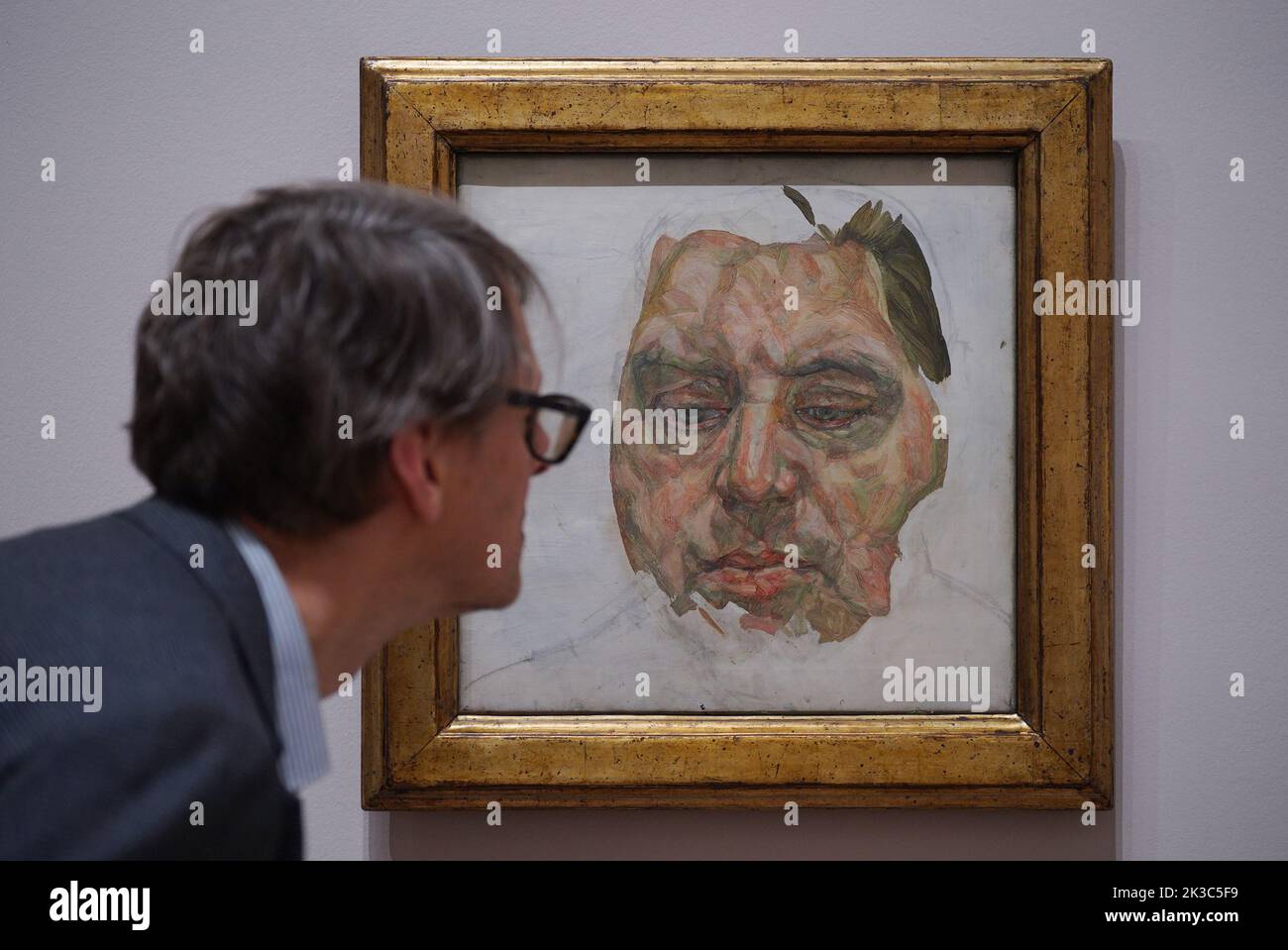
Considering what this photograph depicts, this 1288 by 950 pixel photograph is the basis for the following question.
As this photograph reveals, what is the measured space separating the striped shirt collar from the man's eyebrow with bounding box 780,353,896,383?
A: 23.7 inches

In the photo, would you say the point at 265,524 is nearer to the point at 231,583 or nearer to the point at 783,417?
the point at 231,583

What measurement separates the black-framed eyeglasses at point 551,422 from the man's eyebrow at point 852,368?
36 centimetres

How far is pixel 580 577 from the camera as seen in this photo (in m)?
1.04

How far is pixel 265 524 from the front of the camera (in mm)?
603

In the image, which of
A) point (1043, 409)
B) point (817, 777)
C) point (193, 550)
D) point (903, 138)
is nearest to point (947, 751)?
point (817, 777)

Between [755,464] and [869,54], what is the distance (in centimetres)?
46

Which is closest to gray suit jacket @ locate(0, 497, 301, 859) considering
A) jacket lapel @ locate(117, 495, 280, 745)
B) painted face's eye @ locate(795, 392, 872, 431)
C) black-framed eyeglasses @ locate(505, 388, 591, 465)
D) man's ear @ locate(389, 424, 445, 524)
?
jacket lapel @ locate(117, 495, 280, 745)

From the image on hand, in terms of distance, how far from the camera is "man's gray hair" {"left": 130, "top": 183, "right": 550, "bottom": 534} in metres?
0.58

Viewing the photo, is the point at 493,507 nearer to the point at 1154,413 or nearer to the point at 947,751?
the point at 947,751

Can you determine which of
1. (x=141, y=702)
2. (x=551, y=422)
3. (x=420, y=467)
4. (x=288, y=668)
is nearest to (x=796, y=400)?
(x=551, y=422)

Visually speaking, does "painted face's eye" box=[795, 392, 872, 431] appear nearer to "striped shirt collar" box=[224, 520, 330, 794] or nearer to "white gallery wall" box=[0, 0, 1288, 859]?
"white gallery wall" box=[0, 0, 1288, 859]

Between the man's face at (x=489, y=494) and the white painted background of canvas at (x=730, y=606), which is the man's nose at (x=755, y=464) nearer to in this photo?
the white painted background of canvas at (x=730, y=606)

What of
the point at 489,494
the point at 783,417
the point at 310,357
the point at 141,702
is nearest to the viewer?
the point at 141,702

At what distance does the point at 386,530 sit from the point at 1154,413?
0.83 meters
